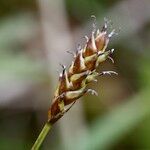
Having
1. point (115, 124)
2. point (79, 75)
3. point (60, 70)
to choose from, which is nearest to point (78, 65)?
point (79, 75)

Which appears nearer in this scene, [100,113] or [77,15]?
[100,113]

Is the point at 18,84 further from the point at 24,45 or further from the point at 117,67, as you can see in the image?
the point at 117,67

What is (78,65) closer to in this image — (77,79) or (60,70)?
(77,79)

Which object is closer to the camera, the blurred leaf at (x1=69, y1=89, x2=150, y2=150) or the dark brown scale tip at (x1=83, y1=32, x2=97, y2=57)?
the dark brown scale tip at (x1=83, y1=32, x2=97, y2=57)

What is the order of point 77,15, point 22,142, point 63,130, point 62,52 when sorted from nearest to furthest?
point 63,130, point 22,142, point 62,52, point 77,15

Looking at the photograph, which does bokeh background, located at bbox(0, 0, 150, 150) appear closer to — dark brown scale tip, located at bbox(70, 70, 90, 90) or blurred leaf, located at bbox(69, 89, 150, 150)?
blurred leaf, located at bbox(69, 89, 150, 150)

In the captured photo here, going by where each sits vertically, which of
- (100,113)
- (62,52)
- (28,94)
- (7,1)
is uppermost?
(7,1)

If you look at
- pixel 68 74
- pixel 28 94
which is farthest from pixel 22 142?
pixel 68 74

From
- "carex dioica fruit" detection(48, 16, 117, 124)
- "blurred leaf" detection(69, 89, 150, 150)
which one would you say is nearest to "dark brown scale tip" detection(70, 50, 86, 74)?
"carex dioica fruit" detection(48, 16, 117, 124)
